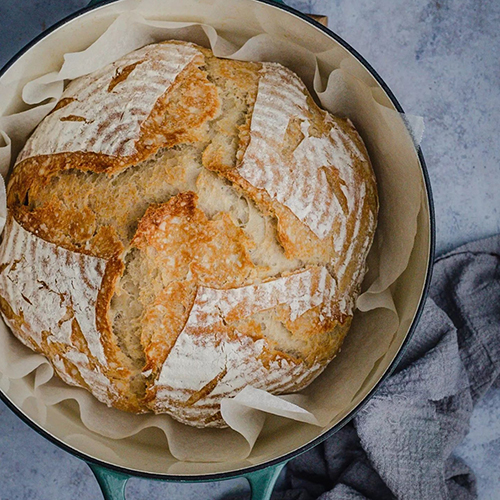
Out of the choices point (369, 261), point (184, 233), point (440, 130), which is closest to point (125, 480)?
point (184, 233)

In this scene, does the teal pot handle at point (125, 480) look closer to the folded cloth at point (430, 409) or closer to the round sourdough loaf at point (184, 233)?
the round sourdough loaf at point (184, 233)

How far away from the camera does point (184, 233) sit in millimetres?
983

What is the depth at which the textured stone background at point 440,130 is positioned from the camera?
1354 millimetres

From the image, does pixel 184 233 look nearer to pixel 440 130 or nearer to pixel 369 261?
pixel 369 261

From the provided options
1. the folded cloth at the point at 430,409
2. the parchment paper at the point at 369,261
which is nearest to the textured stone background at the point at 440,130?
the folded cloth at the point at 430,409

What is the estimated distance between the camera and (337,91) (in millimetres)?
1104

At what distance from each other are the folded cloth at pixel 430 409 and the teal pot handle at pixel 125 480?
0.29 metres

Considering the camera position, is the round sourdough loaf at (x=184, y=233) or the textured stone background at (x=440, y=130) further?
the textured stone background at (x=440, y=130)

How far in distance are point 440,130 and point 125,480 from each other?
92 centimetres

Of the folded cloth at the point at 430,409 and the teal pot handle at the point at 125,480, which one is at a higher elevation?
the teal pot handle at the point at 125,480

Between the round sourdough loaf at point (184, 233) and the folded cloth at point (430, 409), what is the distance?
0.33m

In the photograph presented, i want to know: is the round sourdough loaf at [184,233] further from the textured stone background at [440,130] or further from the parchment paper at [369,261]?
the textured stone background at [440,130]

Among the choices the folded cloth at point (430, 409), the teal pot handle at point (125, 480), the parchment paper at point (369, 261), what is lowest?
the folded cloth at point (430, 409)

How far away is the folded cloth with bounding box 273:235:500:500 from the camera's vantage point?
132cm
